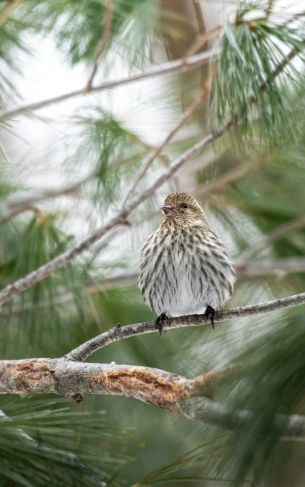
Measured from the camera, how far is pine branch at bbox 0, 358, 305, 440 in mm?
1419

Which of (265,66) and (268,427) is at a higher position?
(265,66)

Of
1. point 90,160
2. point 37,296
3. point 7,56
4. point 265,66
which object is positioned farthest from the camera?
point 90,160

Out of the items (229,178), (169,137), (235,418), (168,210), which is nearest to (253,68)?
(169,137)

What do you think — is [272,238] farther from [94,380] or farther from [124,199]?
[94,380]

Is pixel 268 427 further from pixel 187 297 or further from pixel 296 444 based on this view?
pixel 187 297

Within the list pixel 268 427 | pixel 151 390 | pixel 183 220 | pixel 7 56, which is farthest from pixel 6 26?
pixel 268 427

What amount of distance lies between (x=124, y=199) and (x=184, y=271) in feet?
1.07

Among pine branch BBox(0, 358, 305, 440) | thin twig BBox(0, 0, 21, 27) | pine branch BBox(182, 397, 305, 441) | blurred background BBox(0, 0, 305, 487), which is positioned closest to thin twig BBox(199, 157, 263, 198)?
blurred background BBox(0, 0, 305, 487)

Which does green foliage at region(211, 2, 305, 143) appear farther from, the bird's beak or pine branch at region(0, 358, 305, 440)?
pine branch at region(0, 358, 305, 440)

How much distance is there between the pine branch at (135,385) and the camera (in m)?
1.42

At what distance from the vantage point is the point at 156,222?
12.7ft

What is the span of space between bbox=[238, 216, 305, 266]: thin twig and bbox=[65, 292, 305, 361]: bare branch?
0.92 metres

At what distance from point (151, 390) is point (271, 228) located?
6.97 ft

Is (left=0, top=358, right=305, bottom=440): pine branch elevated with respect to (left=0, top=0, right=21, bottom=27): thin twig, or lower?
lower
